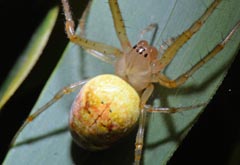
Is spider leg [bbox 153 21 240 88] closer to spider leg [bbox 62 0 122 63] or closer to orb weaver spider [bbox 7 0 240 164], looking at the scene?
orb weaver spider [bbox 7 0 240 164]

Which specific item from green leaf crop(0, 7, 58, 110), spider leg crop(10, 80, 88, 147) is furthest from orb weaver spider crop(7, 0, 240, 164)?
green leaf crop(0, 7, 58, 110)

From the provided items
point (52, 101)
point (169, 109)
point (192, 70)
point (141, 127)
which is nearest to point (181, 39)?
point (192, 70)

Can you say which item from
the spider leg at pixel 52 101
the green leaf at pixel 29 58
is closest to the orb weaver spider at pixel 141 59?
the spider leg at pixel 52 101

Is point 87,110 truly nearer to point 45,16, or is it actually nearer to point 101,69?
point 101,69

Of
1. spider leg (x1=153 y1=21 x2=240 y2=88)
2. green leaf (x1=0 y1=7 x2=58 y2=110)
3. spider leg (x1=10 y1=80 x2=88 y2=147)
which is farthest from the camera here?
spider leg (x1=10 y1=80 x2=88 y2=147)

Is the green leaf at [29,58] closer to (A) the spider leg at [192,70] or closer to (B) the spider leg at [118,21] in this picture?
(B) the spider leg at [118,21]

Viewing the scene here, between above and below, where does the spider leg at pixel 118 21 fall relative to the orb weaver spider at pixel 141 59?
above
